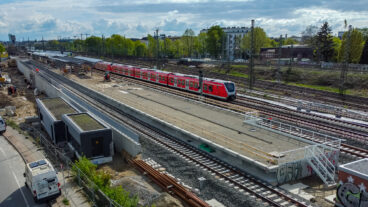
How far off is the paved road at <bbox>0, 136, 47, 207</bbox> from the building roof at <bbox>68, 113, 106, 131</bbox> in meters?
4.00

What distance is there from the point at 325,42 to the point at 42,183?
6647 cm

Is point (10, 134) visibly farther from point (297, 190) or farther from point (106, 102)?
point (297, 190)

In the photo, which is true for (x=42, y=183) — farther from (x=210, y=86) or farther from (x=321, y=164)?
(x=210, y=86)

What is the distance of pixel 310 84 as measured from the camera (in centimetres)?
4819

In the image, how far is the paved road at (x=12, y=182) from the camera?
13414 millimetres

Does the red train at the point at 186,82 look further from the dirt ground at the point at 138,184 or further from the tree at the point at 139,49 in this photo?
the tree at the point at 139,49

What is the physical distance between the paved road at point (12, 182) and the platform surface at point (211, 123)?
10538 millimetres

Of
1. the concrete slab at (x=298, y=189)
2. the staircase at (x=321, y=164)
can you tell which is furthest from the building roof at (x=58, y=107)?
the staircase at (x=321, y=164)

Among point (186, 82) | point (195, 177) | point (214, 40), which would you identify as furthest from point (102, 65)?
point (195, 177)

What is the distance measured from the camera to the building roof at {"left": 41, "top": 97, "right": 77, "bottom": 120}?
Result: 23.1m

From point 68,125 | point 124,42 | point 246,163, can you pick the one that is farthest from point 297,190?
point 124,42

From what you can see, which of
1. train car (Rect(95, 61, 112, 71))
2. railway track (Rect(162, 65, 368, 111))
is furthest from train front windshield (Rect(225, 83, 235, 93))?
train car (Rect(95, 61, 112, 71))

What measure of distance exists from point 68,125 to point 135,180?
6.90 meters

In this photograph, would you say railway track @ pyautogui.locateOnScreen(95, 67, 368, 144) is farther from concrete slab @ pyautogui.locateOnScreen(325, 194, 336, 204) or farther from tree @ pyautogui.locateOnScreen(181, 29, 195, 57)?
tree @ pyautogui.locateOnScreen(181, 29, 195, 57)
